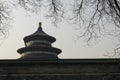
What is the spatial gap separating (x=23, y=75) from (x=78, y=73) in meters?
2.28

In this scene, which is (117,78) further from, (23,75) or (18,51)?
(18,51)

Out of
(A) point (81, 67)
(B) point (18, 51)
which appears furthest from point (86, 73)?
(B) point (18, 51)

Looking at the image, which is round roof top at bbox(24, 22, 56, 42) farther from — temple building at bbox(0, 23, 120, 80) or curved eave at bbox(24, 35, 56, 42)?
temple building at bbox(0, 23, 120, 80)

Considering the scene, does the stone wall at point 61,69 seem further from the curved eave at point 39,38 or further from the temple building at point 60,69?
the curved eave at point 39,38

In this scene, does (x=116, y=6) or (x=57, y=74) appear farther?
(x=57, y=74)

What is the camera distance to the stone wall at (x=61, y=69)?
11969 millimetres

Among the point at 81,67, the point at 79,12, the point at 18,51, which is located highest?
the point at 79,12

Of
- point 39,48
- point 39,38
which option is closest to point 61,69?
point 39,48

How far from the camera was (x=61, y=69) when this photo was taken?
12.1 meters

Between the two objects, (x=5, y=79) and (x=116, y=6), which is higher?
(x=116, y=6)

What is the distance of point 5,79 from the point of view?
1195 centimetres

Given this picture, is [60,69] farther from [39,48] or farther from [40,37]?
[40,37]

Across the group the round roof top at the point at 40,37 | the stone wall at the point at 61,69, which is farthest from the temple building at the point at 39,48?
the stone wall at the point at 61,69

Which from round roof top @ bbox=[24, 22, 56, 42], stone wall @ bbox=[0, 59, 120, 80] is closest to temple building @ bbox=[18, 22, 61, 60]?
round roof top @ bbox=[24, 22, 56, 42]
